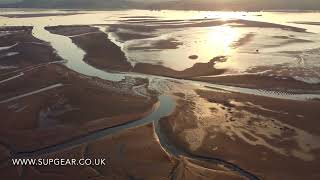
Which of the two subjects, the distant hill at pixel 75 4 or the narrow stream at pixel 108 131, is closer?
the narrow stream at pixel 108 131

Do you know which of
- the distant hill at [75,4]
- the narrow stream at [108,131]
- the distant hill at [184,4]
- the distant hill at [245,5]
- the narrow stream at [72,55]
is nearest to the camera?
the narrow stream at [108,131]

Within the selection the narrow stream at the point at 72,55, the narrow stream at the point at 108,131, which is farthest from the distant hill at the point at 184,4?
the narrow stream at the point at 108,131

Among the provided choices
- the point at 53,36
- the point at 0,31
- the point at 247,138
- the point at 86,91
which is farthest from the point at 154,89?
the point at 0,31

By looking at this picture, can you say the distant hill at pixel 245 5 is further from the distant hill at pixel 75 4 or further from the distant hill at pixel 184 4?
the distant hill at pixel 75 4

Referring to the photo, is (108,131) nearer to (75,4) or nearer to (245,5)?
(245,5)

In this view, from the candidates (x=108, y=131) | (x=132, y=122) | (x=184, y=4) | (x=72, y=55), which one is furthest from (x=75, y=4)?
(x=108, y=131)

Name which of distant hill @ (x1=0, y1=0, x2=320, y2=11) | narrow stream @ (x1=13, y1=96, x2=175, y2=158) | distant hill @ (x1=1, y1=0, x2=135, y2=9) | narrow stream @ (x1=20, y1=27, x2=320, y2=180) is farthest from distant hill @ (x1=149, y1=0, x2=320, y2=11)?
narrow stream @ (x1=13, y1=96, x2=175, y2=158)

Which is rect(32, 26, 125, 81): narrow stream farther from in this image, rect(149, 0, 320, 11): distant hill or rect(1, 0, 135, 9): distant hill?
rect(1, 0, 135, 9): distant hill

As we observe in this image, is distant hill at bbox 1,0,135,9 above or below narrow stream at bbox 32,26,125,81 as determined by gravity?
below
